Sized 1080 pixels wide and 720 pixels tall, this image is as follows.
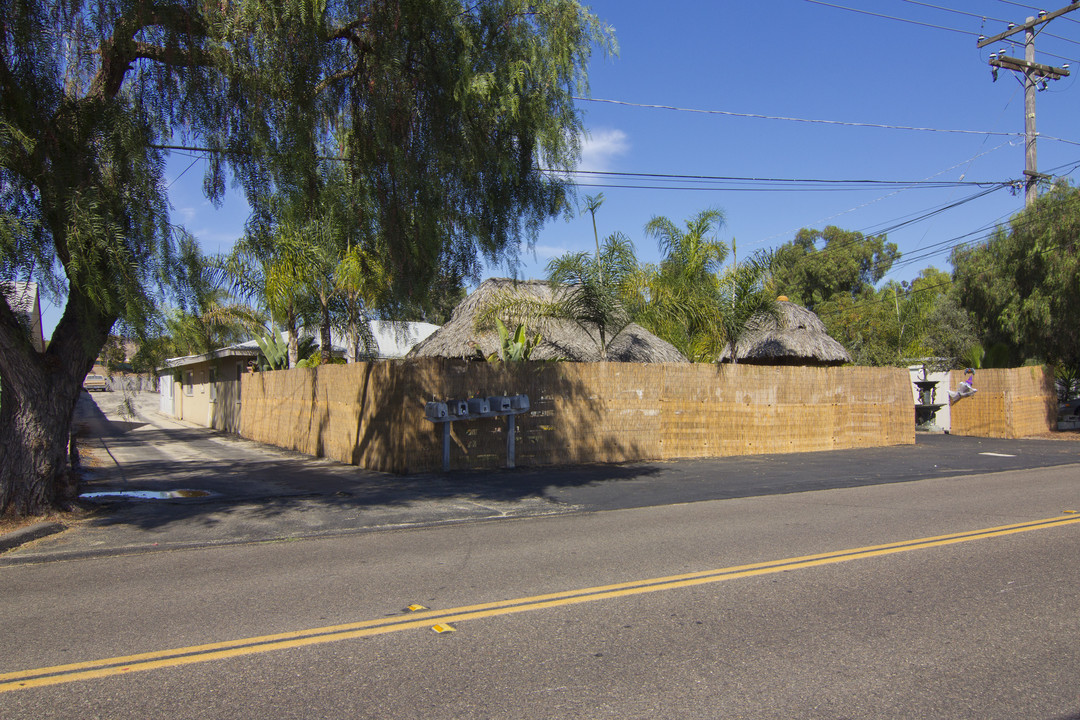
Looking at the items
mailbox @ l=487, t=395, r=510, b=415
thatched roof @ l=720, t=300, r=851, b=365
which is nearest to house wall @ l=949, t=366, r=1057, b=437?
thatched roof @ l=720, t=300, r=851, b=365

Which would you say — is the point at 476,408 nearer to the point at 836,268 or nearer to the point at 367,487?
the point at 367,487

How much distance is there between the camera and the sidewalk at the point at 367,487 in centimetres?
886

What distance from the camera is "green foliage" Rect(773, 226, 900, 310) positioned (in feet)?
178

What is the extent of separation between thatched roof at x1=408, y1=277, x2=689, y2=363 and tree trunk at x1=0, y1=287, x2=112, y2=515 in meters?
8.42

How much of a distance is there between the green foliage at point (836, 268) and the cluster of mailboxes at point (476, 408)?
41991 millimetres

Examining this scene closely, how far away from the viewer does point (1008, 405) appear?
22828mm

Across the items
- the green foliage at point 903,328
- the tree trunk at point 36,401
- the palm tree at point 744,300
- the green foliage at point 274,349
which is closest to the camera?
the tree trunk at point 36,401

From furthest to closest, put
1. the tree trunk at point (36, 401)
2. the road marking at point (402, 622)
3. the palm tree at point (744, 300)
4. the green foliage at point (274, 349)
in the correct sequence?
the green foliage at point (274, 349)
the palm tree at point (744, 300)
the tree trunk at point (36, 401)
the road marking at point (402, 622)

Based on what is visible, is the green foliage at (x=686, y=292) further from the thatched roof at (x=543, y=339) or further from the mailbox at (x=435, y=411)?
the mailbox at (x=435, y=411)

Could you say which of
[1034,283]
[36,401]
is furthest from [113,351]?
[1034,283]

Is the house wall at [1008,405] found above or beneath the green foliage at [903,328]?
beneath

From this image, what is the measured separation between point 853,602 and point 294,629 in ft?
13.4

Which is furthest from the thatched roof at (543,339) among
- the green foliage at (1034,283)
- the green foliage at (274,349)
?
the green foliage at (1034,283)

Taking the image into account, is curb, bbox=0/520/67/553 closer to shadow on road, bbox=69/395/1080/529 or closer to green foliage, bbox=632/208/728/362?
shadow on road, bbox=69/395/1080/529
